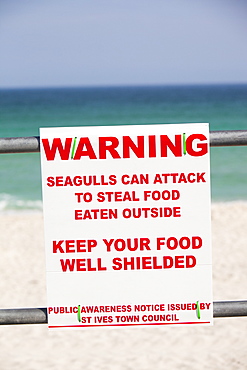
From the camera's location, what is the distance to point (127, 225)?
5.79ft

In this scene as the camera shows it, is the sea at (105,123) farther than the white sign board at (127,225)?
Yes

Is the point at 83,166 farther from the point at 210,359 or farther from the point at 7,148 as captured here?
the point at 210,359

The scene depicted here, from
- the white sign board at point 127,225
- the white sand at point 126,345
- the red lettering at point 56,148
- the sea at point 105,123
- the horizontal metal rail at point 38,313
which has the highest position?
the sea at point 105,123

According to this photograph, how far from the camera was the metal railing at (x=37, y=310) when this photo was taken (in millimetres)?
1707

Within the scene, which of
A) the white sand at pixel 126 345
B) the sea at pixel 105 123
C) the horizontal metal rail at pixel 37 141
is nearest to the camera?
the horizontal metal rail at pixel 37 141

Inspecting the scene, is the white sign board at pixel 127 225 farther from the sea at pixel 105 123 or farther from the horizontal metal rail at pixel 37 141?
the sea at pixel 105 123

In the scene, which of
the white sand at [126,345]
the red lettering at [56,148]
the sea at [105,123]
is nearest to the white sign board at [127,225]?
the red lettering at [56,148]

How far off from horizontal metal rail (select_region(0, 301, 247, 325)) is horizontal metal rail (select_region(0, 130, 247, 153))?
50cm

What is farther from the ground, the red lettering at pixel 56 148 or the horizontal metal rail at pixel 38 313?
the red lettering at pixel 56 148

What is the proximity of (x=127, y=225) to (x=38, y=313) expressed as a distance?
0.40 m

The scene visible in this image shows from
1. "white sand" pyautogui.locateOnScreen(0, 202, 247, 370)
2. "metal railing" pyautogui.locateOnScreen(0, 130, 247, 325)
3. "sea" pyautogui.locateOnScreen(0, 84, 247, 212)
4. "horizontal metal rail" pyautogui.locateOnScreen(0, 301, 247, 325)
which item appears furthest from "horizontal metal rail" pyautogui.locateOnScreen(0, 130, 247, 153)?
"sea" pyautogui.locateOnScreen(0, 84, 247, 212)

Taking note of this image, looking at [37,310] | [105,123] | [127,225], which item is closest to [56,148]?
[127,225]

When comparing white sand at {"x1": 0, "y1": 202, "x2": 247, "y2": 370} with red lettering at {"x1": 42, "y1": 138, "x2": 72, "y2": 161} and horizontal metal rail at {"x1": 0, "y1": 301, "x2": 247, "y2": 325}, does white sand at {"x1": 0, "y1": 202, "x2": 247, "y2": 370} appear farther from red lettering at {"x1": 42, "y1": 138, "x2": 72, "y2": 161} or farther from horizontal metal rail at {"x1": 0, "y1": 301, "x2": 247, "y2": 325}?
red lettering at {"x1": 42, "y1": 138, "x2": 72, "y2": 161}

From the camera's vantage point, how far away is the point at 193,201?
5.78 ft
